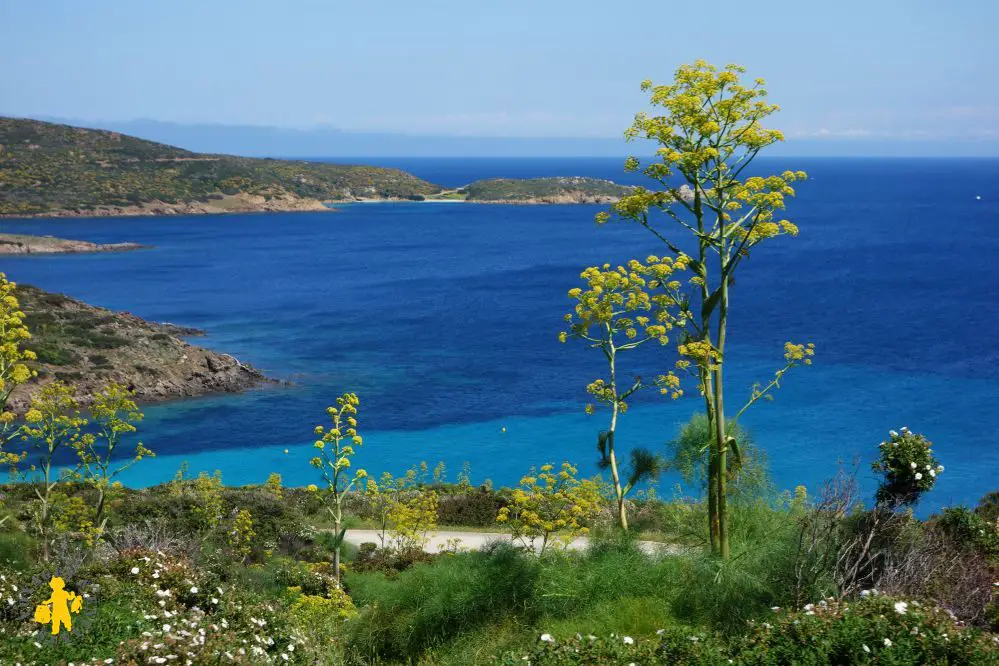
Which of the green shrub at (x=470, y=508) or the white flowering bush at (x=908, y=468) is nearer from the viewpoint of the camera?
the white flowering bush at (x=908, y=468)

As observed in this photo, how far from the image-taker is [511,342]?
6012cm

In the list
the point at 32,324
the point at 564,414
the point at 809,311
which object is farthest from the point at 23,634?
the point at 809,311

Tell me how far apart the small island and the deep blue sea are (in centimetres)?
487

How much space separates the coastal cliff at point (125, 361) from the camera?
47.3 metres

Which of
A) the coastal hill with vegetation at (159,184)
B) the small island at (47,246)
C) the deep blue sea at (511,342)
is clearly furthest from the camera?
the coastal hill with vegetation at (159,184)

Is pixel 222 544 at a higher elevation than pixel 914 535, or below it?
below

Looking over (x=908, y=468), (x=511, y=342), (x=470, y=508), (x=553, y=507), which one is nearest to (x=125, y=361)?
(x=511, y=342)

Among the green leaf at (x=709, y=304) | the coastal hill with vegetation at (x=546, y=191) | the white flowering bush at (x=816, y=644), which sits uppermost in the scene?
the coastal hill with vegetation at (x=546, y=191)

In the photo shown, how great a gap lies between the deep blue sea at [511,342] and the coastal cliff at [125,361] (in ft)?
7.19

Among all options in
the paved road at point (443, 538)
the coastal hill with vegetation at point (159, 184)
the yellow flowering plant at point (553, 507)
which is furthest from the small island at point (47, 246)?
the yellow flowering plant at point (553, 507)

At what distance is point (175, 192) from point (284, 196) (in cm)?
2015

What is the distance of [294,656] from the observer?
1166 cm

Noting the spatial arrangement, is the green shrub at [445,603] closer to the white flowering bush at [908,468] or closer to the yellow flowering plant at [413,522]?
the white flowering bush at [908,468]

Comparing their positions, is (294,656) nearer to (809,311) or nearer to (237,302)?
(809,311)
